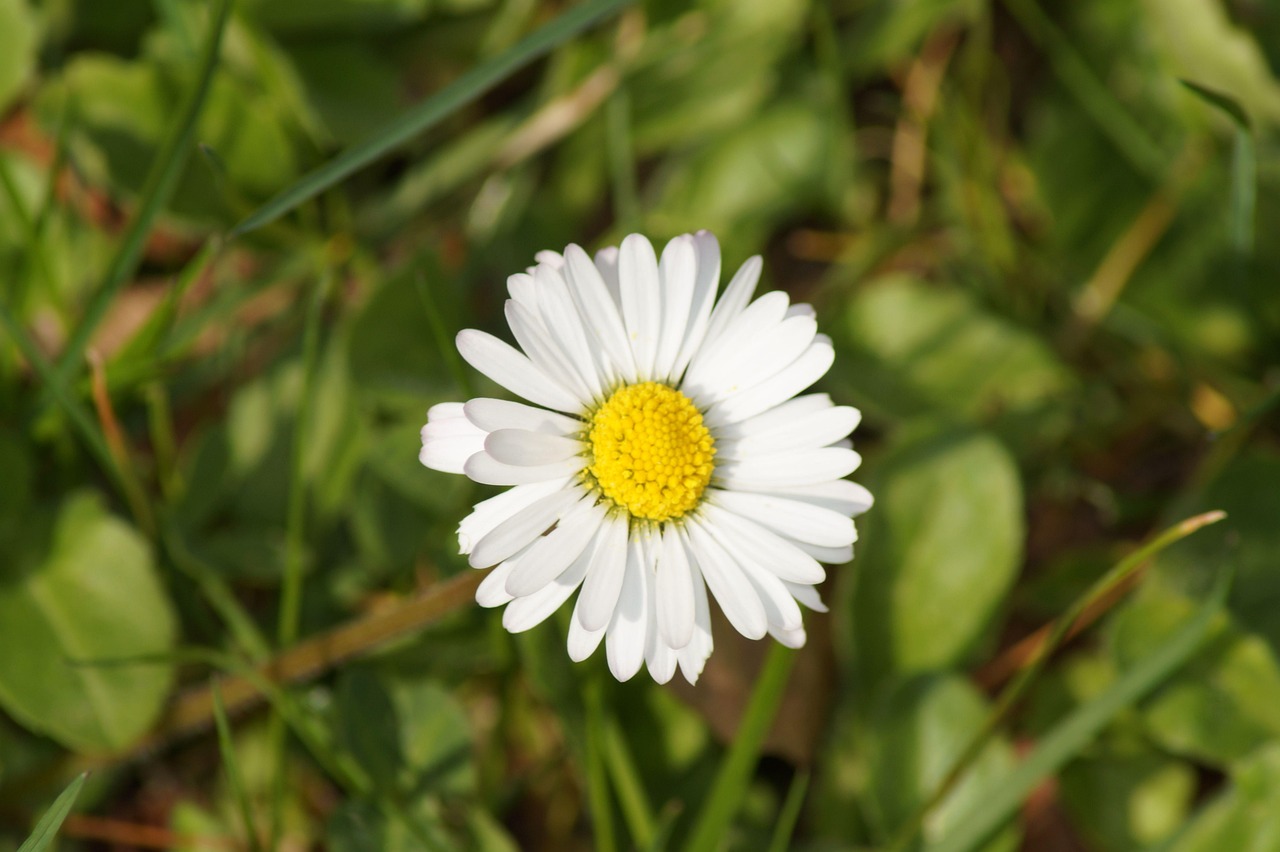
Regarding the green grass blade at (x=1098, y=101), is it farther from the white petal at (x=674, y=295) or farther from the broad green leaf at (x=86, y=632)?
the broad green leaf at (x=86, y=632)

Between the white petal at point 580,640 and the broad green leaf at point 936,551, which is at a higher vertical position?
the white petal at point 580,640

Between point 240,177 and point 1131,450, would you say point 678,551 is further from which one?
point 1131,450

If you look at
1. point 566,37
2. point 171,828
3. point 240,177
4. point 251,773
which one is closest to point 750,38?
point 566,37

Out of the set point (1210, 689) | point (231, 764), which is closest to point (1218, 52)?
point (1210, 689)

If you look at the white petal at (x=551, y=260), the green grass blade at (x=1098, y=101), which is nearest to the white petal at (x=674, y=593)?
the white petal at (x=551, y=260)

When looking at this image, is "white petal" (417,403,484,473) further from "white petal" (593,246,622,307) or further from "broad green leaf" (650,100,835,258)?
"broad green leaf" (650,100,835,258)
